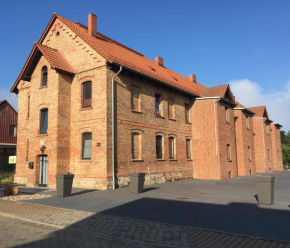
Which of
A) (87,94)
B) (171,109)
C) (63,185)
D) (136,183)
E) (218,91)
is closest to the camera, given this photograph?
(63,185)

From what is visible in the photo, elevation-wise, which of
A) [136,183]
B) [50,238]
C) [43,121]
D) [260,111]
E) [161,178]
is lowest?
[50,238]

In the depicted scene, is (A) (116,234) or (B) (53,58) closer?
(A) (116,234)

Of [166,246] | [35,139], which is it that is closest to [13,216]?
[166,246]

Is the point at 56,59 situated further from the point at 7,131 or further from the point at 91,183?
the point at 7,131

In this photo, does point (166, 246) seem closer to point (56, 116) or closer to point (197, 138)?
point (56, 116)

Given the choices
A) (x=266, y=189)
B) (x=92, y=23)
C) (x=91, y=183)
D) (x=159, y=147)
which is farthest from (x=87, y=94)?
(x=266, y=189)

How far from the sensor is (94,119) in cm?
1625

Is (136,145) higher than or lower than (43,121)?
lower

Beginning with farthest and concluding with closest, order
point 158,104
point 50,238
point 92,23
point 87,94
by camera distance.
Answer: point 158,104, point 92,23, point 87,94, point 50,238

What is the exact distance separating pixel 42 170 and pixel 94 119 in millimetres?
5144

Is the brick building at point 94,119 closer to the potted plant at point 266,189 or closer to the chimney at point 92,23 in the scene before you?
the chimney at point 92,23

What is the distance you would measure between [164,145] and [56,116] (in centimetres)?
792

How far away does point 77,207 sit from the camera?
9906 millimetres

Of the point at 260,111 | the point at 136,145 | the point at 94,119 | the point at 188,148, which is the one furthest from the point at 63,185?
the point at 260,111
